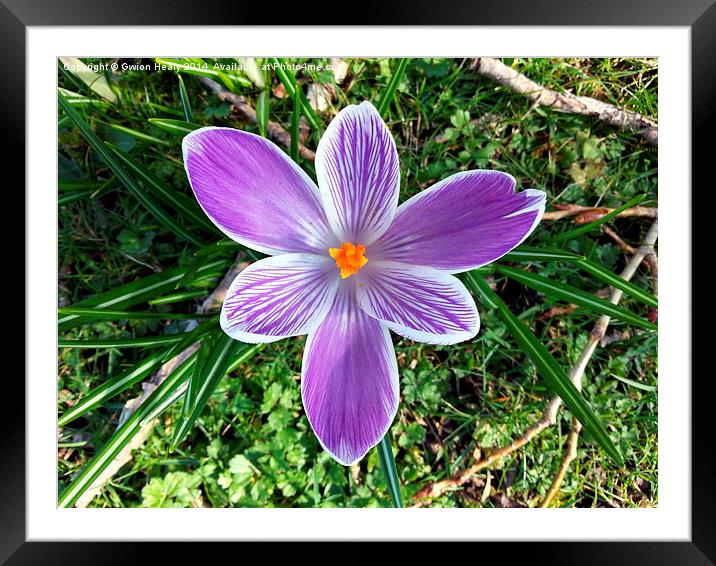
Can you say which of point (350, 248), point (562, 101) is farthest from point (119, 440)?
point (562, 101)

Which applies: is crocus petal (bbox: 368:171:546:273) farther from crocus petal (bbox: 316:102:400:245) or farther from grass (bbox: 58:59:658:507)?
grass (bbox: 58:59:658:507)

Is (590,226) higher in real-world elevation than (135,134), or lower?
lower

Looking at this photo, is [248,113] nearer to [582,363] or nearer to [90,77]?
[90,77]

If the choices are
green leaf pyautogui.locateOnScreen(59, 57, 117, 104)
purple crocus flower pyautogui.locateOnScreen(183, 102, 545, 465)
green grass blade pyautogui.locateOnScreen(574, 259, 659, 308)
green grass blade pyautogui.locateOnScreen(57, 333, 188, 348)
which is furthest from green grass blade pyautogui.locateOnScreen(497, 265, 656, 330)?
green leaf pyautogui.locateOnScreen(59, 57, 117, 104)

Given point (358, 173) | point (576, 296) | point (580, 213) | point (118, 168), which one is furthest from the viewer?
point (580, 213)

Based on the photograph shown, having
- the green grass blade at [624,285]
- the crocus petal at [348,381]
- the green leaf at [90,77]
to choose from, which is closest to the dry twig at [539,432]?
the green grass blade at [624,285]

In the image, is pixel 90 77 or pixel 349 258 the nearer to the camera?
pixel 349 258
